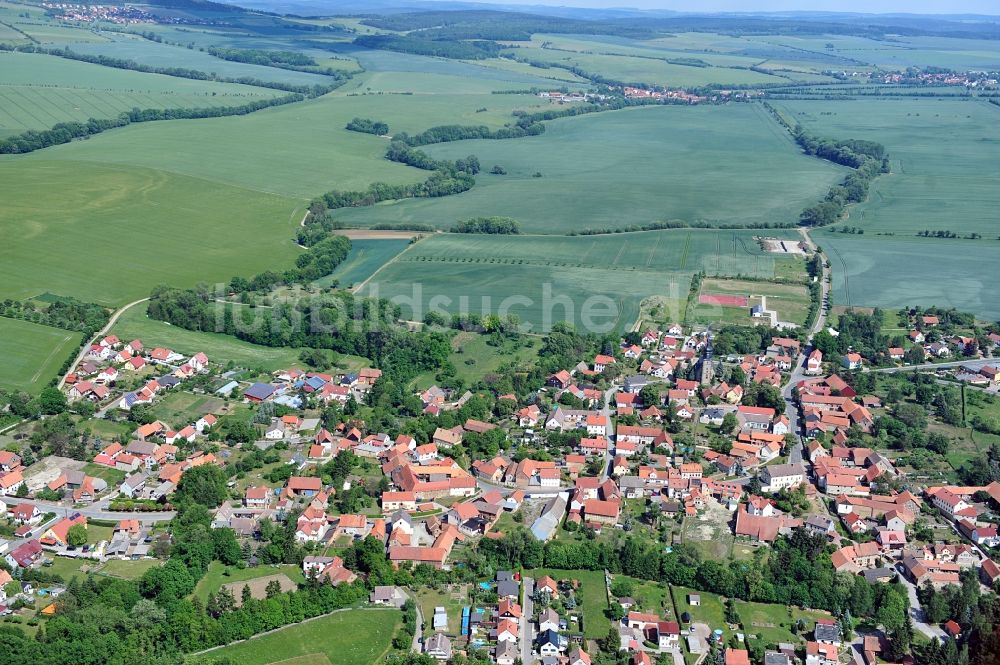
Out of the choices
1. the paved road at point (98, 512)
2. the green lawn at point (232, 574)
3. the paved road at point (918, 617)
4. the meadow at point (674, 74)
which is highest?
the meadow at point (674, 74)

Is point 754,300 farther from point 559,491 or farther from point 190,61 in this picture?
point 190,61

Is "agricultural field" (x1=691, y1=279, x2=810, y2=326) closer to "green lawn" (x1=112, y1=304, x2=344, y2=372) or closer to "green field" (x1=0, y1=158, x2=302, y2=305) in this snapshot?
"green lawn" (x1=112, y1=304, x2=344, y2=372)

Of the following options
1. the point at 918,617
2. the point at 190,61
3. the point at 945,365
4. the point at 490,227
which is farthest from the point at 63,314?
the point at 190,61

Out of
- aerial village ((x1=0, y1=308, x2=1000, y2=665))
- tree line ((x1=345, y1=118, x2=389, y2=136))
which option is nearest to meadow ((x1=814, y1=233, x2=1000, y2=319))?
aerial village ((x1=0, y1=308, x2=1000, y2=665))

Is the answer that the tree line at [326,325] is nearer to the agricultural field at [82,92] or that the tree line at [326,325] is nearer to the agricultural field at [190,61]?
the agricultural field at [82,92]

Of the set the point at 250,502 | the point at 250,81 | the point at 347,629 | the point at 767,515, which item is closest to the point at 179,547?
the point at 250,502

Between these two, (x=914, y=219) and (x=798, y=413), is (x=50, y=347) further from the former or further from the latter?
(x=914, y=219)

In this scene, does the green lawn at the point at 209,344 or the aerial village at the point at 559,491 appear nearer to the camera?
the aerial village at the point at 559,491

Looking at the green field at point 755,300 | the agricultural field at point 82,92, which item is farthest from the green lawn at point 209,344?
the agricultural field at point 82,92
